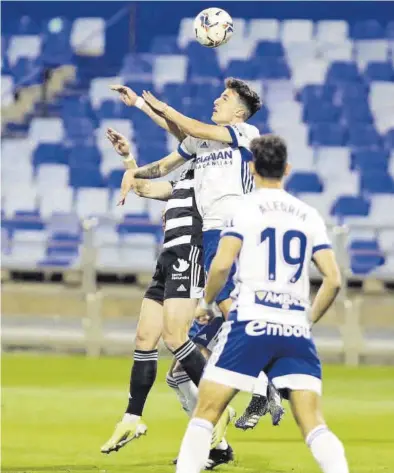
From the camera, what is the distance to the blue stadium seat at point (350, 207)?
22031 millimetres

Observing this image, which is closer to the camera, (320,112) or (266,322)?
(266,322)

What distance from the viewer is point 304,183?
2258 cm

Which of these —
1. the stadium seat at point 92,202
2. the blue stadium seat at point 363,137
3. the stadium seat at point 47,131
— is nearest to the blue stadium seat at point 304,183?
the blue stadium seat at point 363,137

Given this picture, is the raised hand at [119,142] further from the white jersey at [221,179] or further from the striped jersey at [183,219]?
the white jersey at [221,179]

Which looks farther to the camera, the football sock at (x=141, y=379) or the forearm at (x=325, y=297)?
the football sock at (x=141, y=379)

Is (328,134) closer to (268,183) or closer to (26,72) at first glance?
(26,72)

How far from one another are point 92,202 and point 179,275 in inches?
557

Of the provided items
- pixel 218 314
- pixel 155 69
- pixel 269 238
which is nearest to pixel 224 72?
pixel 155 69

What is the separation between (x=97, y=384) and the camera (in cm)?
1532

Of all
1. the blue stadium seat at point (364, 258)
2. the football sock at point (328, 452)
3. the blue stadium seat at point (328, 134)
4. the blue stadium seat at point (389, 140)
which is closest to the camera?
the football sock at point (328, 452)

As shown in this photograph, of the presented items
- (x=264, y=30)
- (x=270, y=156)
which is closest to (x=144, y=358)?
(x=270, y=156)

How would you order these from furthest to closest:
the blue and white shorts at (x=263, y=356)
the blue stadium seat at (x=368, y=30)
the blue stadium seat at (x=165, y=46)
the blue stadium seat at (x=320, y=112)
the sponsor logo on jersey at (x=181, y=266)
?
the blue stadium seat at (x=165, y=46)
the blue stadium seat at (x=368, y=30)
the blue stadium seat at (x=320, y=112)
the sponsor logo on jersey at (x=181, y=266)
the blue and white shorts at (x=263, y=356)

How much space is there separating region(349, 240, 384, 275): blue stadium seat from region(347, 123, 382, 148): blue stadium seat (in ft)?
8.99

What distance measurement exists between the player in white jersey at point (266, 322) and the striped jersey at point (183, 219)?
2482 millimetres
